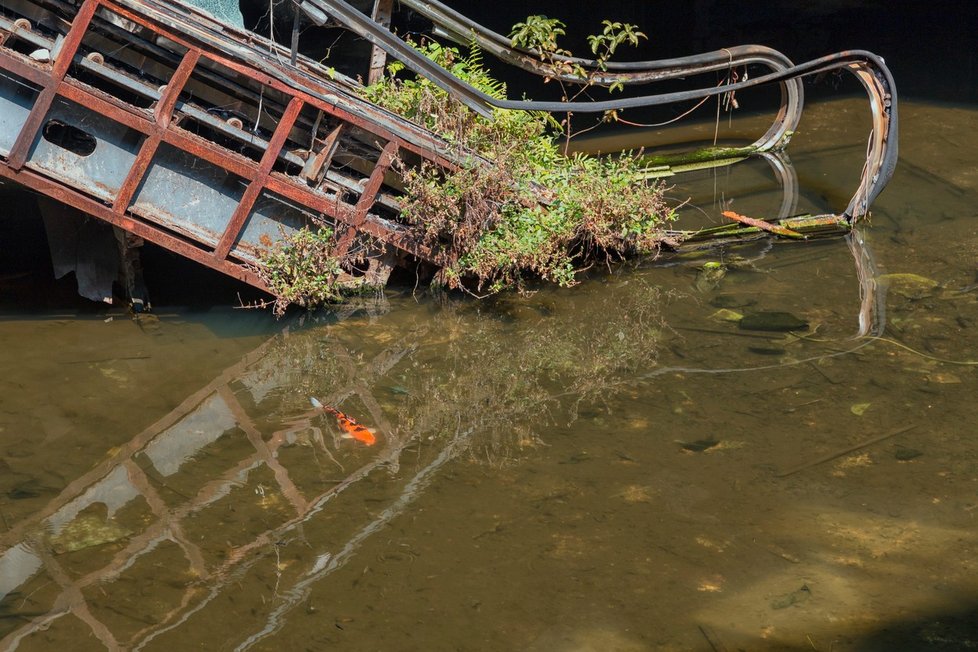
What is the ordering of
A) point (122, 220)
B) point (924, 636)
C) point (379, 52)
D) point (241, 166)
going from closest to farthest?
point (924, 636) → point (122, 220) → point (241, 166) → point (379, 52)

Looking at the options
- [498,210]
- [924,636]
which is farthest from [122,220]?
[924,636]

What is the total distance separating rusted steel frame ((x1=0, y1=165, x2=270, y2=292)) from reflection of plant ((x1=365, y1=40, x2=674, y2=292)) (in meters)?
1.20

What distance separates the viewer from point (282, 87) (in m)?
6.29

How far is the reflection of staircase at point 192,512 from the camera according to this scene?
4.32 m

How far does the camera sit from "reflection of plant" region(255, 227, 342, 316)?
6.57 meters

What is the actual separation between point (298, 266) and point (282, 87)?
1.14 m

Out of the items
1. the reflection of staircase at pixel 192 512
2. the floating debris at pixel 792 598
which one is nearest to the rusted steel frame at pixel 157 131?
the reflection of staircase at pixel 192 512

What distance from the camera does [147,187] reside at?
6.30m

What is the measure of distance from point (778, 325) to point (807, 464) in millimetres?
1673

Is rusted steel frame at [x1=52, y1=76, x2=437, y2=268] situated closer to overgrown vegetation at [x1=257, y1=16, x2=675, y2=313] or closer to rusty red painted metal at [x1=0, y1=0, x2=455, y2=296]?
rusty red painted metal at [x1=0, y1=0, x2=455, y2=296]

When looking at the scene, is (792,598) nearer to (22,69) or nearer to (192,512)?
(192,512)

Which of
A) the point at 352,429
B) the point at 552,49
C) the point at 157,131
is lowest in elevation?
the point at 352,429

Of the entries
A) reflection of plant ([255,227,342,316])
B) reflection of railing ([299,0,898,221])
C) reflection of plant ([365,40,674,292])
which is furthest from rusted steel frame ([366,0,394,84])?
reflection of plant ([255,227,342,316])

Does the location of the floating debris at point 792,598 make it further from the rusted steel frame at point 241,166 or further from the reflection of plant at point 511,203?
the rusted steel frame at point 241,166
